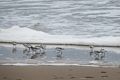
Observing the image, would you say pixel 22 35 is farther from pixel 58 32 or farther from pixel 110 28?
pixel 110 28

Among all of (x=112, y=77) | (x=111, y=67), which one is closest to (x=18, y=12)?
(x=111, y=67)

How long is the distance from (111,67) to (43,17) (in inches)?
191

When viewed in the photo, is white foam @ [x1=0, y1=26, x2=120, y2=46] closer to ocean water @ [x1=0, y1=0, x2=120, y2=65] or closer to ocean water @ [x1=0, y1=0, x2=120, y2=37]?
ocean water @ [x1=0, y1=0, x2=120, y2=65]

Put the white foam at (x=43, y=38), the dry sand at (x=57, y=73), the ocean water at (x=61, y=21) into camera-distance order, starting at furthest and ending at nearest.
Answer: the ocean water at (x=61, y=21), the white foam at (x=43, y=38), the dry sand at (x=57, y=73)

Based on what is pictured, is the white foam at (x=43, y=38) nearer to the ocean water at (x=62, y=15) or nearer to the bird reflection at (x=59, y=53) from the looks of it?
the ocean water at (x=62, y=15)

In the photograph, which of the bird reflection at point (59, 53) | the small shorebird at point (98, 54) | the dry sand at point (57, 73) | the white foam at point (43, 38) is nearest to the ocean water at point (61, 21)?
the white foam at point (43, 38)

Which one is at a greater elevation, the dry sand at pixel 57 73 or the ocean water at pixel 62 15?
the ocean water at pixel 62 15

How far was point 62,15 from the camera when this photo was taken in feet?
31.9

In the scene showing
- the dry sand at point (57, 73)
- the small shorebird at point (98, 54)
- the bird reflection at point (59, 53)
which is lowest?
the small shorebird at point (98, 54)

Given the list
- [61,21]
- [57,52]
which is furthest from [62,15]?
[57,52]

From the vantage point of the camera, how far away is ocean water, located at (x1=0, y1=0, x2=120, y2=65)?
8.37 meters

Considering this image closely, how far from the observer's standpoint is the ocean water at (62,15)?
29.7 ft

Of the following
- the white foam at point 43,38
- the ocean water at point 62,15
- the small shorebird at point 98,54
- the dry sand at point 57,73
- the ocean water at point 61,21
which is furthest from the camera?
the ocean water at point 62,15

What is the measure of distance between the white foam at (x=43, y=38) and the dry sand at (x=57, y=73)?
2.47m
